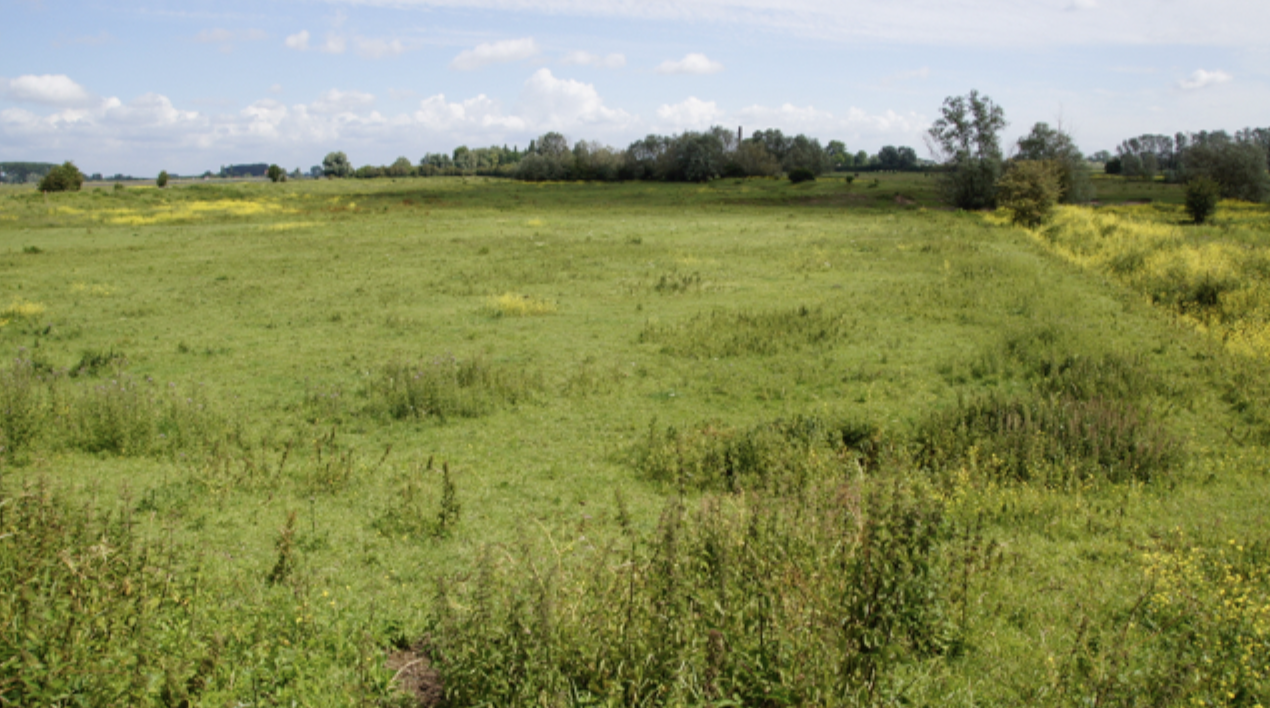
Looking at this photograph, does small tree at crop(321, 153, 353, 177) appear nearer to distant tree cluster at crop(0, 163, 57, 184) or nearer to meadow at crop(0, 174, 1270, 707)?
distant tree cluster at crop(0, 163, 57, 184)

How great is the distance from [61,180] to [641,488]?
74420 millimetres

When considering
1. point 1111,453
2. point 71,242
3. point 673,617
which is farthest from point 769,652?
point 71,242

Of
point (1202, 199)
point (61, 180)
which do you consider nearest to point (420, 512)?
point (1202, 199)

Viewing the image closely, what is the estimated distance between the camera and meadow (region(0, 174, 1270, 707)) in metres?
4.47

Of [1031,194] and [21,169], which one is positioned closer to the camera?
[1031,194]

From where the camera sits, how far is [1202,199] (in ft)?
144

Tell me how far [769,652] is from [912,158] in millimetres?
149856

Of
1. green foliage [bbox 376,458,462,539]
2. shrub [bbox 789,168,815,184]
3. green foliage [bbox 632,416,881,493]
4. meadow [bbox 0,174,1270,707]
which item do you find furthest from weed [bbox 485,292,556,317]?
shrub [bbox 789,168,815,184]

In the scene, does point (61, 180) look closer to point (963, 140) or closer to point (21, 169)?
point (963, 140)

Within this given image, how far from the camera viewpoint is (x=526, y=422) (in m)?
11.2

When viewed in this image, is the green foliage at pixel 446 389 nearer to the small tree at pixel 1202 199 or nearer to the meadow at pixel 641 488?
the meadow at pixel 641 488

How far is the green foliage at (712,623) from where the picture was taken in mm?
4238

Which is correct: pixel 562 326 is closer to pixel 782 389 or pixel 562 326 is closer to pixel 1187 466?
pixel 782 389

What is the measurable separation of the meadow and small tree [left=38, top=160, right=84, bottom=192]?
164ft
